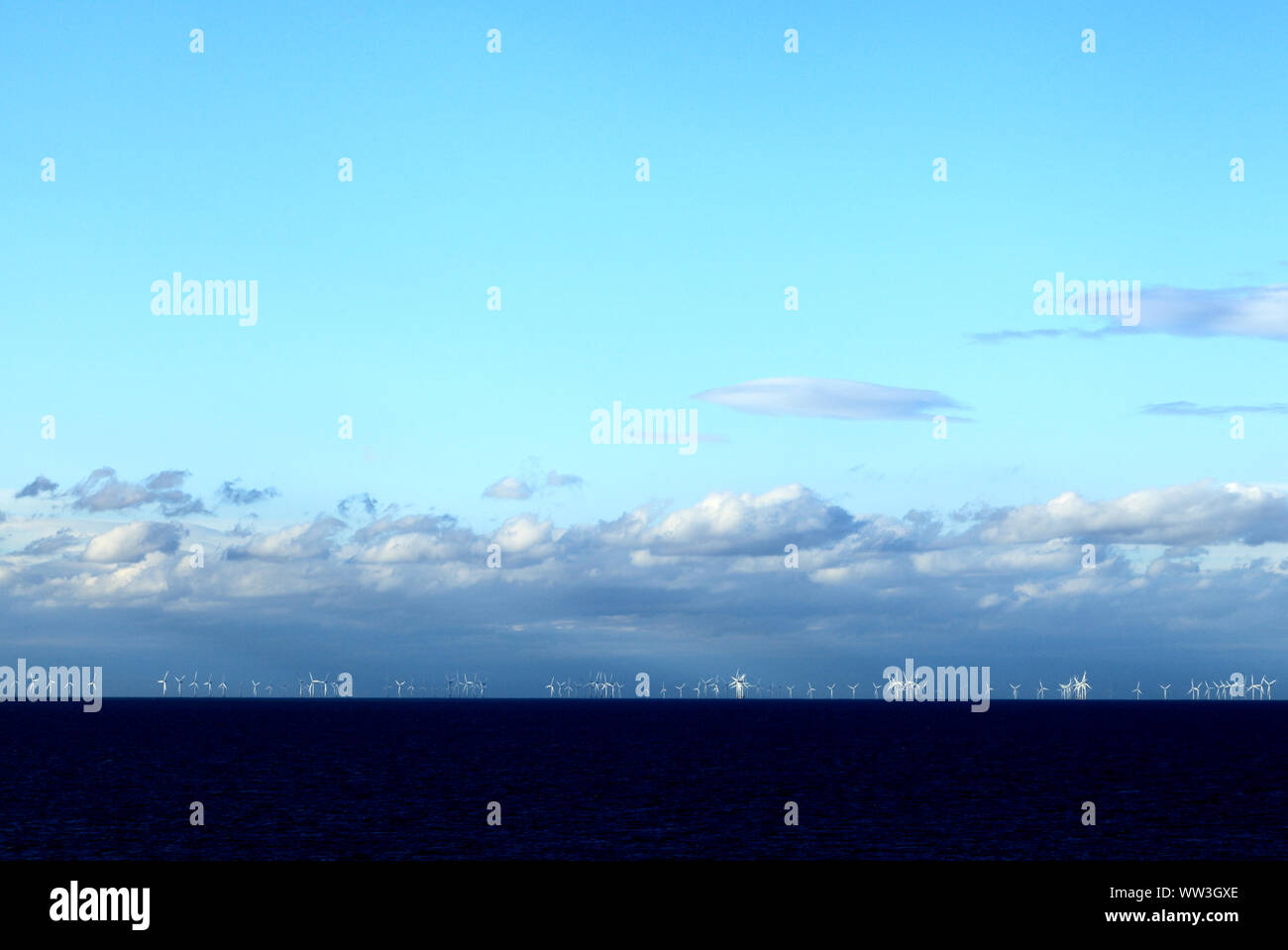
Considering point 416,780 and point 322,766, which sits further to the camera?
point 322,766

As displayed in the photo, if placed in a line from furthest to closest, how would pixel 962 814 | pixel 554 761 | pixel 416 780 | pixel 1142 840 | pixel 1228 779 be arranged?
1. pixel 554 761
2. pixel 1228 779
3. pixel 416 780
4. pixel 962 814
5. pixel 1142 840

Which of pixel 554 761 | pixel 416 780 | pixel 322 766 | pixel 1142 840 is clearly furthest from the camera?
pixel 554 761

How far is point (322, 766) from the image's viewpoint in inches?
5871

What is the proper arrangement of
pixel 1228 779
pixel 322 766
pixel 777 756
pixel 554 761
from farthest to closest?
pixel 777 756, pixel 554 761, pixel 322 766, pixel 1228 779

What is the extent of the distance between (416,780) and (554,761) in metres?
38.2

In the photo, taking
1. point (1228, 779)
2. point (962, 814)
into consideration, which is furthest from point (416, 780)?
point (1228, 779)

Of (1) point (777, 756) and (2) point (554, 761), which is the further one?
(1) point (777, 756)
